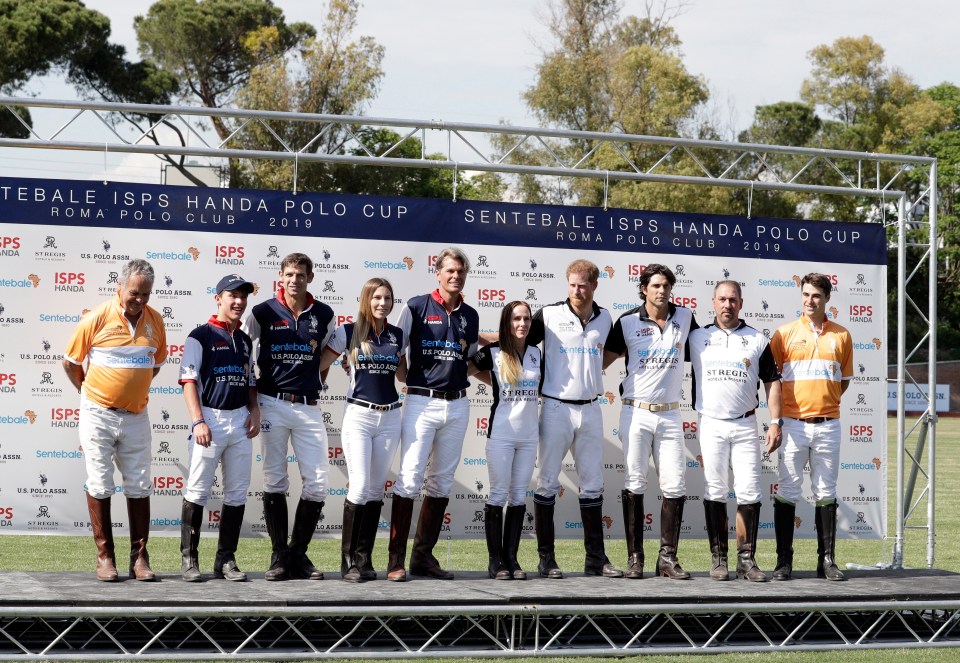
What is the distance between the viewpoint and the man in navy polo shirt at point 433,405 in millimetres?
6676

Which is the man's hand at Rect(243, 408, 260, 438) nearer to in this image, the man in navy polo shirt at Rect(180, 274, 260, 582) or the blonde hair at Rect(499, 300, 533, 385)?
the man in navy polo shirt at Rect(180, 274, 260, 582)

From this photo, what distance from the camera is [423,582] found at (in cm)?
650

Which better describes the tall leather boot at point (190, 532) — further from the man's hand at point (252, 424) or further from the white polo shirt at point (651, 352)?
the white polo shirt at point (651, 352)

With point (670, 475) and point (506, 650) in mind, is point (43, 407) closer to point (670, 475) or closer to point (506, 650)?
point (506, 650)

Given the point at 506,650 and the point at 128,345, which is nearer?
the point at 506,650

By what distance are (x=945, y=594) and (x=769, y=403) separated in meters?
1.45

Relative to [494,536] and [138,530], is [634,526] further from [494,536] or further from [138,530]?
[138,530]

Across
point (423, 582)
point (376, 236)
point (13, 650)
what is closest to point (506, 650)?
point (423, 582)

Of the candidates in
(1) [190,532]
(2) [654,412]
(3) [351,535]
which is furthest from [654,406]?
(1) [190,532]

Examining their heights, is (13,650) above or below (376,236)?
below

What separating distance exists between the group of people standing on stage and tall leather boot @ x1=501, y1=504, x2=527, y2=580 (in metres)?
0.01

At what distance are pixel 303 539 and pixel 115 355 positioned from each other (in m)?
1.46

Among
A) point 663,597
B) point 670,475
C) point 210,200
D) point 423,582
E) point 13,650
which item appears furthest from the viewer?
point 210,200

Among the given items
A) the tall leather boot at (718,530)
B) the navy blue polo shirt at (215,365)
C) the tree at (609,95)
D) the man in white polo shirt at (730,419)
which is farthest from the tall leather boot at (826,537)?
the tree at (609,95)
